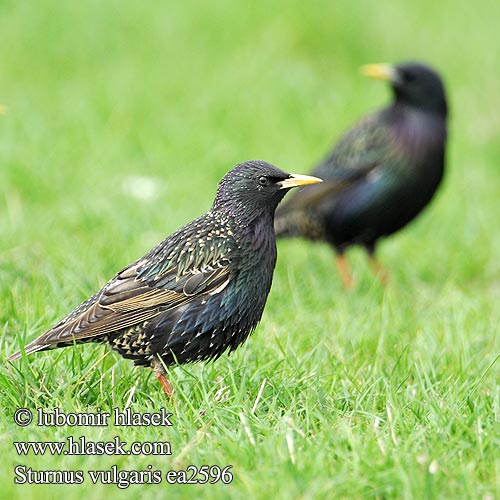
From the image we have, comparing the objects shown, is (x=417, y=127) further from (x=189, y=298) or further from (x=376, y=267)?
(x=189, y=298)

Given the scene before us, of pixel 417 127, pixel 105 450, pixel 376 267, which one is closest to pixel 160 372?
pixel 105 450

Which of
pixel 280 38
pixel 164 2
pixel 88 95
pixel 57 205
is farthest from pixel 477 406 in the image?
pixel 164 2

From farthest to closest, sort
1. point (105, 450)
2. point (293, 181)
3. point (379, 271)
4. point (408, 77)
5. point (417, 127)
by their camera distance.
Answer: point (408, 77) → point (417, 127) → point (379, 271) → point (293, 181) → point (105, 450)

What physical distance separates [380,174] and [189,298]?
3.02 m

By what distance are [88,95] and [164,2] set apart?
2.17 m

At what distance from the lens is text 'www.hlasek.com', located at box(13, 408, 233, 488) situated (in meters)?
3.05

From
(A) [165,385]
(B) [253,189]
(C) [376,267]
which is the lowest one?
(C) [376,267]

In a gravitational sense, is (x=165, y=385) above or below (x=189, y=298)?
below

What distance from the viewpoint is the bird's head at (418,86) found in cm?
685

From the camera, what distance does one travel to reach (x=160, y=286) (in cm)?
404

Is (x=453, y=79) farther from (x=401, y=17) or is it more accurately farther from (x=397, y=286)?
(x=397, y=286)

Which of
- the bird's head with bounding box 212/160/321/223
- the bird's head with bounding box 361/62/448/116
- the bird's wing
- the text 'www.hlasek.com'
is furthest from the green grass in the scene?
the bird's head with bounding box 361/62/448/116

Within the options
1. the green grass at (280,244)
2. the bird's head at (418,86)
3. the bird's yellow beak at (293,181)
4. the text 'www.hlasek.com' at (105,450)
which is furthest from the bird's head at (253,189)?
the bird's head at (418,86)

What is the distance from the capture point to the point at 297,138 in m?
8.77
